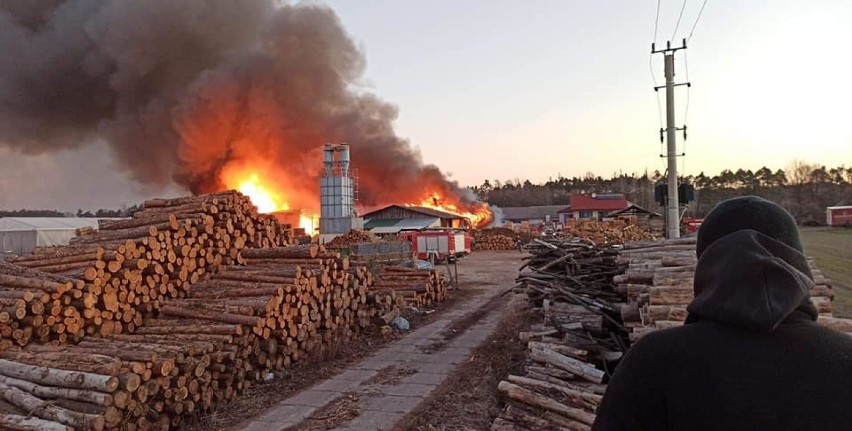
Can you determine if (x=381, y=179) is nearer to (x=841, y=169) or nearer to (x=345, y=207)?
(x=345, y=207)

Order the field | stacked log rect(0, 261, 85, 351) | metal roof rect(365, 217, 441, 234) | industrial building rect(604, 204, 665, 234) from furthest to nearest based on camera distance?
1. metal roof rect(365, 217, 441, 234)
2. industrial building rect(604, 204, 665, 234)
3. the field
4. stacked log rect(0, 261, 85, 351)

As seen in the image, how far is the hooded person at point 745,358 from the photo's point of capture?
136 centimetres

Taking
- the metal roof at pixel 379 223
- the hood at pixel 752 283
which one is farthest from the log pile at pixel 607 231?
the hood at pixel 752 283

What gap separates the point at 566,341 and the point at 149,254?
255 inches

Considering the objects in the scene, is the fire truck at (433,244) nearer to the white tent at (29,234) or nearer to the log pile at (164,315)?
the white tent at (29,234)

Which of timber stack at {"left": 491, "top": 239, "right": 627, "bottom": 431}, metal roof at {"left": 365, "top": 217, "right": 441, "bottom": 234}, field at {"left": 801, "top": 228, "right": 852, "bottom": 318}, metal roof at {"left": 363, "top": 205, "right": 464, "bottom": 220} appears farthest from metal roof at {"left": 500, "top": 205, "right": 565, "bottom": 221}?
timber stack at {"left": 491, "top": 239, "right": 627, "bottom": 431}

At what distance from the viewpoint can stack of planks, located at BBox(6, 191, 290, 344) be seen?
311 inches

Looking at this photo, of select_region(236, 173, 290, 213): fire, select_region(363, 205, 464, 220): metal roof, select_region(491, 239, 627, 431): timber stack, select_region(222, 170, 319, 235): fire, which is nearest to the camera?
select_region(491, 239, 627, 431): timber stack

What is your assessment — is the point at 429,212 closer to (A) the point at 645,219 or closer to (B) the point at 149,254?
(A) the point at 645,219

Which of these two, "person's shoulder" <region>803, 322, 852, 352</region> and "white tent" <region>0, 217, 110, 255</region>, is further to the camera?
"white tent" <region>0, 217, 110, 255</region>

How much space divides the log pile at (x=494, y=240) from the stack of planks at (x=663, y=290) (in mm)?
33045

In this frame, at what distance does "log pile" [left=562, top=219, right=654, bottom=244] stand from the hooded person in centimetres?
3248

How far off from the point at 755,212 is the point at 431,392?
23.0 feet

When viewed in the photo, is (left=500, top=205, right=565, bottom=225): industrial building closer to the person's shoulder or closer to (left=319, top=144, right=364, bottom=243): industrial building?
(left=319, top=144, right=364, bottom=243): industrial building
